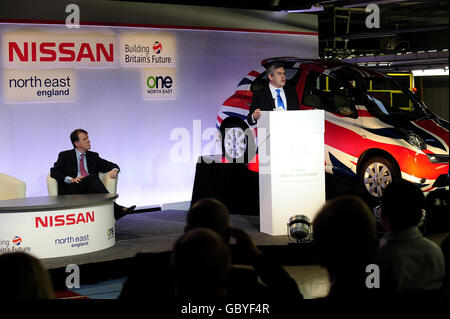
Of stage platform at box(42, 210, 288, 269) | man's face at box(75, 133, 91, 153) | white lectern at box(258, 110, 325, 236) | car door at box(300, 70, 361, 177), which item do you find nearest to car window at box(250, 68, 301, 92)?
car door at box(300, 70, 361, 177)

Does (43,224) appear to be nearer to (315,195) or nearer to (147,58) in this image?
(315,195)

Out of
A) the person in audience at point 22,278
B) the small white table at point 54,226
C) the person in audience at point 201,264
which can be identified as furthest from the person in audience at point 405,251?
the small white table at point 54,226

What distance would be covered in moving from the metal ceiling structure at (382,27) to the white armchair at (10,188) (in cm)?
372

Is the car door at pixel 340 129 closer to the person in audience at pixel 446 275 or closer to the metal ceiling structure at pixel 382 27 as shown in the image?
the metal ceiling structure at pixel 382 27

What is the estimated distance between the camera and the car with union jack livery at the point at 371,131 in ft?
27.6

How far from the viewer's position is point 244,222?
25.6ft

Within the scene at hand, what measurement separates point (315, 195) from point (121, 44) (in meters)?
4.14

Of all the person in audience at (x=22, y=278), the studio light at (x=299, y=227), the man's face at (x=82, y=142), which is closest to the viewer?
the person in audience at (x=22, y=278)

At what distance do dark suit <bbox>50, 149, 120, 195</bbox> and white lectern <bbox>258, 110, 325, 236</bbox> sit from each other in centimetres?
208

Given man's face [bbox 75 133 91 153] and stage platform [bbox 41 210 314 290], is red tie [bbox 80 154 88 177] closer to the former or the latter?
man's face [bbox 75 133 91 153]

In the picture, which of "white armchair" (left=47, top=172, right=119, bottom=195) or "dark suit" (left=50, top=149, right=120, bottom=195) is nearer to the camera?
"dark suit" (left=50, top=149, right=120, bottom=195)

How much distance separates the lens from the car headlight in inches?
330

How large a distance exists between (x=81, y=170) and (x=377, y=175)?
11.9ft

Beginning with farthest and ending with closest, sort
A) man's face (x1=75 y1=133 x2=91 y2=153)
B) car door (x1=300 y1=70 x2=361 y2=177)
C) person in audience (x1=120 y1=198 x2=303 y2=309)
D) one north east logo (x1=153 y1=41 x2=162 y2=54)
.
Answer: one north east logo (x1=153 y1=41 x2=162 y2=54), car door (x1=300 y1=70 x2=361 y2=177), man's face (x1=75 y1=133 x2=91 y2=153), person in audience (x1=120 y1=198 x2=303 y2=309)
